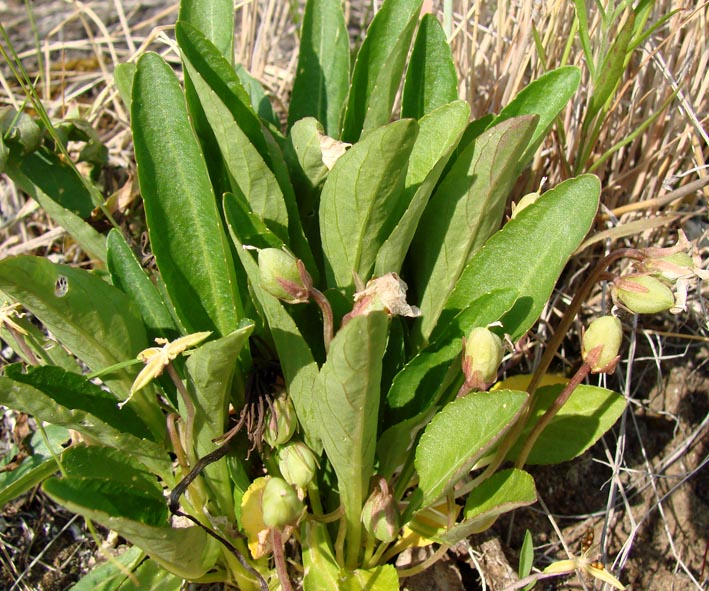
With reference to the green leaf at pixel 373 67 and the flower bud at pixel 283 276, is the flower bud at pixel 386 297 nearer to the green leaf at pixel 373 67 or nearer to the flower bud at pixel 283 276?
the flower bud at pixel 283 276

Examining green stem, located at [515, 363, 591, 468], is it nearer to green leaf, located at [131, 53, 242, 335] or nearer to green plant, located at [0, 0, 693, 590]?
green plant, located at [0, 0, 693, 590]

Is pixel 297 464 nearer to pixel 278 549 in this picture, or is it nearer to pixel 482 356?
pixel 278 549

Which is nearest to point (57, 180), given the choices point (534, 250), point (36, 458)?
point (36, 458)

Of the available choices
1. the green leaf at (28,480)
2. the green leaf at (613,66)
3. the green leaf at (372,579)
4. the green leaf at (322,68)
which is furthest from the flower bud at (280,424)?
the green leaf at (613,66)

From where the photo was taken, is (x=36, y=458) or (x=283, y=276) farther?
(x=36, y=458)

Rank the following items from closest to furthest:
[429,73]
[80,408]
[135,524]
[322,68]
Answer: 1. [135,524]
2. [80,408]
3. [429,73]
4. [322,68]

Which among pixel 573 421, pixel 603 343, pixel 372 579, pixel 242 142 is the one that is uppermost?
pixel 242 142

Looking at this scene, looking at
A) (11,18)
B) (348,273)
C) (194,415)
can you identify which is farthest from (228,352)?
(11,18)

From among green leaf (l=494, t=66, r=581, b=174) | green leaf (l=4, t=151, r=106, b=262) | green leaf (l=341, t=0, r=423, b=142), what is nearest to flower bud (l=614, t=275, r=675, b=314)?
green leaf (l=494, t=66, r=581, b=174)
